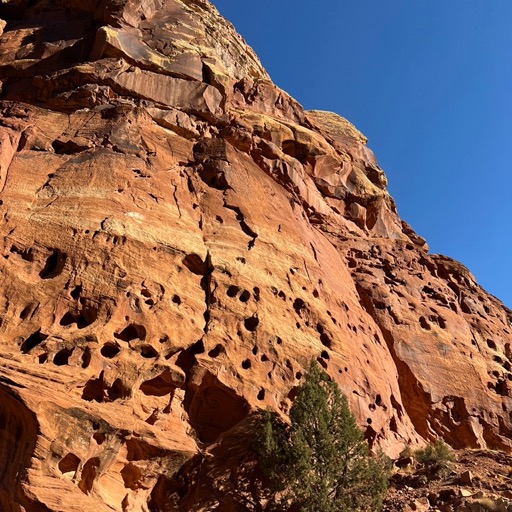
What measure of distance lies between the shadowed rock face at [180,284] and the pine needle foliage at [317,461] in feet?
2.91

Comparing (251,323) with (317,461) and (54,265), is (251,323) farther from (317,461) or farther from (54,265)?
(54,265)

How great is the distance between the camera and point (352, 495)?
55.7 ft

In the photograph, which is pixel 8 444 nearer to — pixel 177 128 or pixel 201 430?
pixel 201 430

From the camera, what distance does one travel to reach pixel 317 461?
17.3 meters

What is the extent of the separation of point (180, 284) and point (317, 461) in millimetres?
6739

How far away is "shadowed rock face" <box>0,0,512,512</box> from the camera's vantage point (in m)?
16.2

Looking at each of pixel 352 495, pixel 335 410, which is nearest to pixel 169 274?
pixel 335 410

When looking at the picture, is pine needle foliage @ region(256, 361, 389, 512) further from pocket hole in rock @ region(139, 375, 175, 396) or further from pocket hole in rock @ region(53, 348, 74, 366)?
pocket hole in rock @ region(53, 348, 74, 366)

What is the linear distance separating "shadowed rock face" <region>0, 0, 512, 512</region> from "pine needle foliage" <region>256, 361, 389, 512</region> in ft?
2.91

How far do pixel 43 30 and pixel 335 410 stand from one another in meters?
25.3

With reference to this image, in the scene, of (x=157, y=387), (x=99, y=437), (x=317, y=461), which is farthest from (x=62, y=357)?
(x=317, y=461)

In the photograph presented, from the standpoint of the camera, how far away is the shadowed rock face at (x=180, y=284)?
1617 centimetres

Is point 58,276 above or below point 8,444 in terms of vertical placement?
above

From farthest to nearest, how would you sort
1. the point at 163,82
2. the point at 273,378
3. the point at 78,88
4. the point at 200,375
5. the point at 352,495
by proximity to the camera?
the point at 163,82 < the point at 78,88 < the point at 273,378 < the point at 200,375 < the point at 352,495
